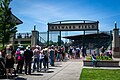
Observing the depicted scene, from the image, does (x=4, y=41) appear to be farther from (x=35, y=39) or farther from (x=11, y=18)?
(x=35, y=39)

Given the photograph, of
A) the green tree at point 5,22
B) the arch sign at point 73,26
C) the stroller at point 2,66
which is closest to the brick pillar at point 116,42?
the arch sign at point 73,26

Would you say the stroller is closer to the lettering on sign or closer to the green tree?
the green tree

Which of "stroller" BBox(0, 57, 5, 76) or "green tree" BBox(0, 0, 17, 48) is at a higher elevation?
"green tree" BBox(0, 0, 17, 48)

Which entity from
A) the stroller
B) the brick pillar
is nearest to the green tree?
the stroller

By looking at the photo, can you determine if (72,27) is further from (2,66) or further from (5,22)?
(2,66)

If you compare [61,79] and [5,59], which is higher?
[5,59]

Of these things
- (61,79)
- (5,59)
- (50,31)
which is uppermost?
(50,31)

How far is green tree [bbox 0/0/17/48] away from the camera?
19.1 metres

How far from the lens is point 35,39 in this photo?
29.6 m

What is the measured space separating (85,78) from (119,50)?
18421 mm

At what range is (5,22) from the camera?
19.0 m

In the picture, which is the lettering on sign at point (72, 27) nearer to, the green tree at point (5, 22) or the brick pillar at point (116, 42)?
the brick pillar at point (116, 42)

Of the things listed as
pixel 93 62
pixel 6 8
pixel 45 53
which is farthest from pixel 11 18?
pixel 93 62

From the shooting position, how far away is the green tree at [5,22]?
19.1 m
